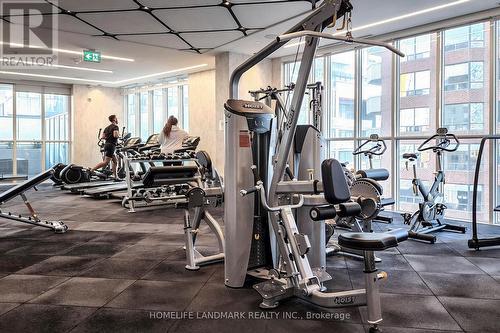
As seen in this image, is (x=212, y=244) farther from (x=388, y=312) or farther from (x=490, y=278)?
(x=490, y=278)

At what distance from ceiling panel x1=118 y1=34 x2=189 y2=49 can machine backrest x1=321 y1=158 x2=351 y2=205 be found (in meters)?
5.74

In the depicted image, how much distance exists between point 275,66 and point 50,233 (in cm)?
604

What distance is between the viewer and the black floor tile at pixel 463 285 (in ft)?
9.23

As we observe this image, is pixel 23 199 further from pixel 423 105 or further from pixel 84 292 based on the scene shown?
pixel 423 105

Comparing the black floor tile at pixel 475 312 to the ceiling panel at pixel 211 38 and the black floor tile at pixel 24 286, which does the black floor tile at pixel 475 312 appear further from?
the ceiling panel at pixel 211 38

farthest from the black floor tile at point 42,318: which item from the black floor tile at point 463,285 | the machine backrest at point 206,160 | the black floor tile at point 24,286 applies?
the black floor tile at point 463,285

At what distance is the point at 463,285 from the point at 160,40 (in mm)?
6580

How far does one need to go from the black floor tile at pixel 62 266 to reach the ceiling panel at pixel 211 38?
4719 millimetres

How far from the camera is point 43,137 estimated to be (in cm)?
1250

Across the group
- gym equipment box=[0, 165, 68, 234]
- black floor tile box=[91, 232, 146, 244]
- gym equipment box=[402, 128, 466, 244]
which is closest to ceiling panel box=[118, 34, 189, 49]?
gym equipment box=[0, 165, 68, 234]

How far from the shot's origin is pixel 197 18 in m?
6.03

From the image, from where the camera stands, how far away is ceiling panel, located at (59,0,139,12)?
5273mm

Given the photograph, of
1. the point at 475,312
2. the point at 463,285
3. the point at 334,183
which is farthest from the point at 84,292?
the point at 463,285

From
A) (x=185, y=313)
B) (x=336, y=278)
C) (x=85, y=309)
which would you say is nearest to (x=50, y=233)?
(x=85, y=309)
